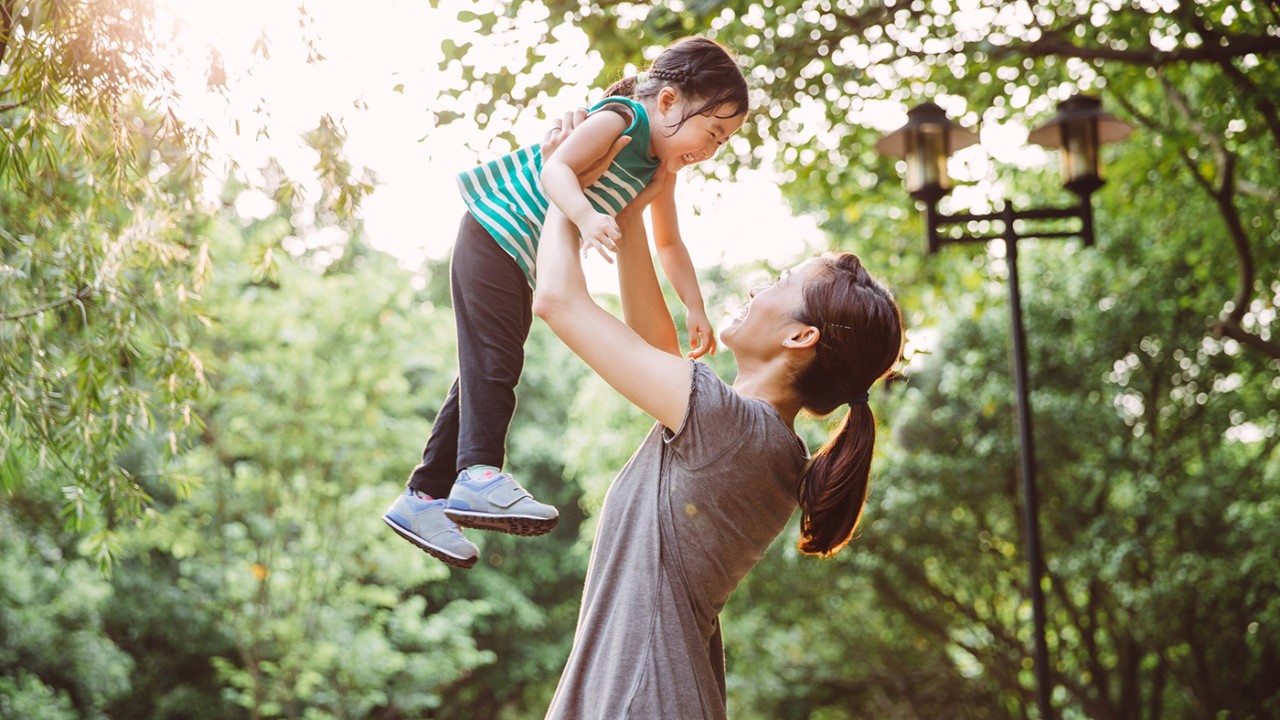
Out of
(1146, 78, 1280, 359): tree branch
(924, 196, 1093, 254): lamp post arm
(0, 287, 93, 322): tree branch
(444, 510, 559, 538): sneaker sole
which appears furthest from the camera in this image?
(1146, 78, 1280, 359): tree branch

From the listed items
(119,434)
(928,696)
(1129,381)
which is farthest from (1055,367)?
(119,434)

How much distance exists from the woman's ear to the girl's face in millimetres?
370

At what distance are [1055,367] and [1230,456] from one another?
1708 mm

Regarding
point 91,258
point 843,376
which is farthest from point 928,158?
point 843,376

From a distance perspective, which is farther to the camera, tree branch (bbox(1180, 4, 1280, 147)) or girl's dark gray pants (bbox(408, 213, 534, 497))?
tree branch (bbox(1180, 4, 1280, 147))

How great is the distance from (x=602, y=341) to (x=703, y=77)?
0.55 meters

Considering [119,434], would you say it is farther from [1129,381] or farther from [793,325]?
[1129,381]

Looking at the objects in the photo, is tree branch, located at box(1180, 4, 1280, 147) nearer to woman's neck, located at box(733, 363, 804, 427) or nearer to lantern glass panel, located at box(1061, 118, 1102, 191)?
lantern glass panel, located at box(1061, 118, 1102, 191)

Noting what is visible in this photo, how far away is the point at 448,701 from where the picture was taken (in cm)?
1984

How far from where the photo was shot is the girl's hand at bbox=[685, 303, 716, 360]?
7.88 ft

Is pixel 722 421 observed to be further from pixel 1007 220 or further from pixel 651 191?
pixel 1007 220

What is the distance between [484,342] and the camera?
2141mm

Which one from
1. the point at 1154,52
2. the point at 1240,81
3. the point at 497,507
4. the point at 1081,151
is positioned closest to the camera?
the point at 497,507

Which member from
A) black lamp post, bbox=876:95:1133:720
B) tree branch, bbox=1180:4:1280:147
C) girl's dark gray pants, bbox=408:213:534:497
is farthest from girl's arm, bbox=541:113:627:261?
tree branch, bbox=1180:4:1280:147
